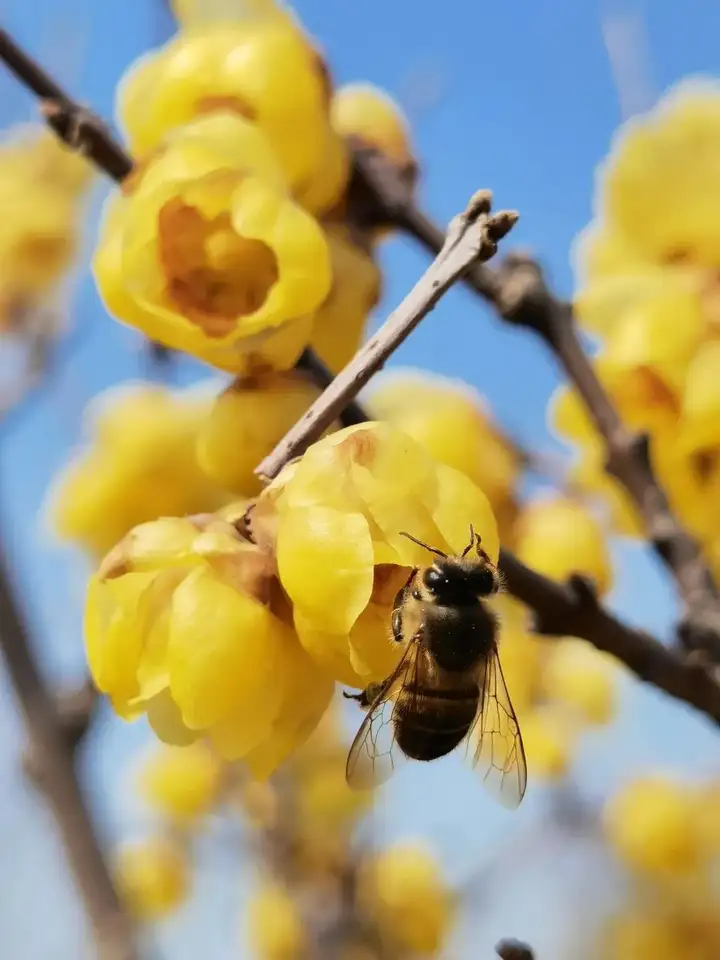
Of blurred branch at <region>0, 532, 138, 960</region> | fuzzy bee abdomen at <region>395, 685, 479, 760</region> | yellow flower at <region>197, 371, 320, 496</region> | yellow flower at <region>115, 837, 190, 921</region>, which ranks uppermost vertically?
yellow flower at <region>197, 371, 320, 496</region>

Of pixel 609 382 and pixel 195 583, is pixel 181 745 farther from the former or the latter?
pixel 609 382

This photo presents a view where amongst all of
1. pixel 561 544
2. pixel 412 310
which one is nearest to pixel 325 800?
pixel 561 544

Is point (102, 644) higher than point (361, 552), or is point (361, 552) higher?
point (361, 552)

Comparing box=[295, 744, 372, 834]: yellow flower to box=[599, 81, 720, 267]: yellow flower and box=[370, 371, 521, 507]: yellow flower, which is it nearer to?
box=[370, 371, 521, 507]: yellow flower

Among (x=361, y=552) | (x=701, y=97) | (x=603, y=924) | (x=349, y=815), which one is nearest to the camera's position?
(x=361, y=552)

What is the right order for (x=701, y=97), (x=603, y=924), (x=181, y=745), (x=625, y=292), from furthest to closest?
(x=603, y=924), (x=701, y=97), (x=625, y=292), (x=181, y=745)

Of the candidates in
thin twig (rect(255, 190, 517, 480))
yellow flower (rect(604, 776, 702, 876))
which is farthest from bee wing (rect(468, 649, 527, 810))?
yellow flower (rect(604, 776, 702, 876))

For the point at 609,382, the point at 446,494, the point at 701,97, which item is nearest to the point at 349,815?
the point at 609,382

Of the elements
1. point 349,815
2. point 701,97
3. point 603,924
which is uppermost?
point 701,97
